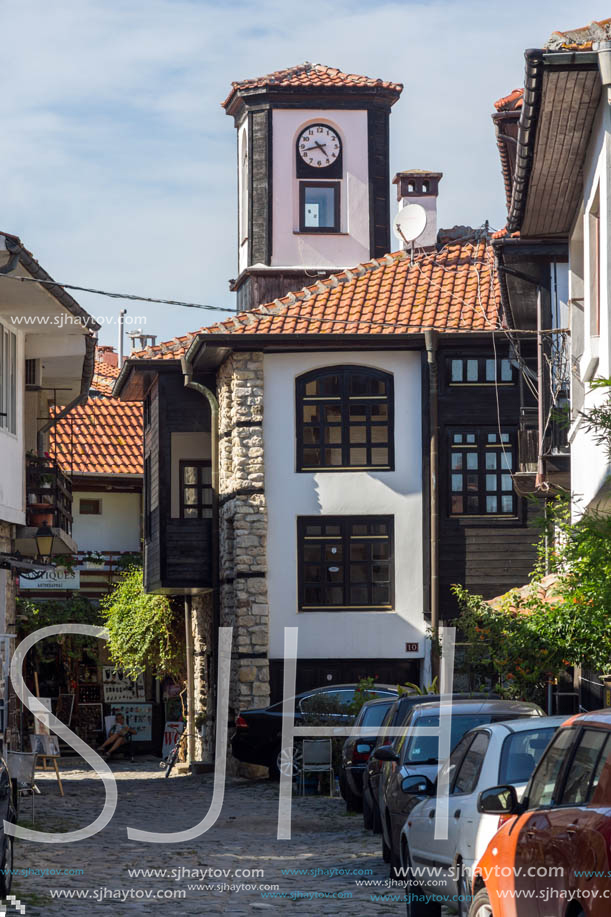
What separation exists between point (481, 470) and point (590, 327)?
14055 millimetres

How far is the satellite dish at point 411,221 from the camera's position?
3219cm

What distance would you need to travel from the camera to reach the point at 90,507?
4303 cm

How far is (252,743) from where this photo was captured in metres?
26.7

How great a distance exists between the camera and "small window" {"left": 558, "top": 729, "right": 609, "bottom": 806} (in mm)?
6500

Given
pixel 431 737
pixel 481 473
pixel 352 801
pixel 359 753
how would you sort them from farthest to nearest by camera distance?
1. pixel 481 473
2. pixel 352 801
3. pixel 359 753
4. pixel 431 737

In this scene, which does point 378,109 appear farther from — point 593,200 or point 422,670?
point 593,200

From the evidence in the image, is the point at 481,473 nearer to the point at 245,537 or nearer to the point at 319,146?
the point at 245,537

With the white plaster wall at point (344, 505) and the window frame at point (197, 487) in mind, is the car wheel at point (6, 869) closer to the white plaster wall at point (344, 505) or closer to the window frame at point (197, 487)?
the white plaster wall at point (344, 505)

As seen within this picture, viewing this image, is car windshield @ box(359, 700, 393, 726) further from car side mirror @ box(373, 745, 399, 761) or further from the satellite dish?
the satellite dish

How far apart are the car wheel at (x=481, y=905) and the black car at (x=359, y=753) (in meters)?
11.2

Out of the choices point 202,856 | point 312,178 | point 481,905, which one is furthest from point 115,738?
point 481,905

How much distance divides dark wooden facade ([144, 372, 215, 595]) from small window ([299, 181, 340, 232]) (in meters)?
5.94

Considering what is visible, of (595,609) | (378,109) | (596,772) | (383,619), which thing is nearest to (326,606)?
(383,619)

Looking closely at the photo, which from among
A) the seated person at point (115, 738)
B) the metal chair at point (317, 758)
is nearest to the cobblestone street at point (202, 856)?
the metal chair at point (317, 758)
